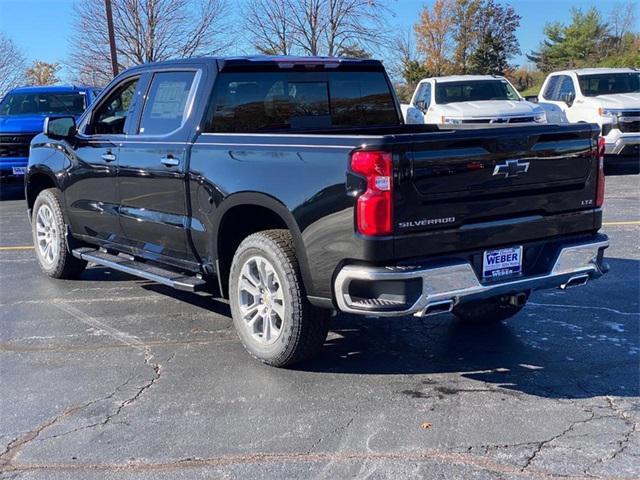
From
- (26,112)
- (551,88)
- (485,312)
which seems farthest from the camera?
(551,88)

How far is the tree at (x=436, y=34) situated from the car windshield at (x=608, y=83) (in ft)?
125

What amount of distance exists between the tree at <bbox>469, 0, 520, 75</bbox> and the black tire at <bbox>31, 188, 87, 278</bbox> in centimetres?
4839

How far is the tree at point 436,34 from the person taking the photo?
5300 cm

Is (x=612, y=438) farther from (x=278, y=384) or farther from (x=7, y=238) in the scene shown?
(x=7, y=238)

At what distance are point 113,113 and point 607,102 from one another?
10.6 metres

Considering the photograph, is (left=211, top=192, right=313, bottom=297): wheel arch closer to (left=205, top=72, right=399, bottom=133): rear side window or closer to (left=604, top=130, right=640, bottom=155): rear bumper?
A: (left=205, top=72, right=399, bottom=133): rear side window

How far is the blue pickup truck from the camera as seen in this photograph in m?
13.6

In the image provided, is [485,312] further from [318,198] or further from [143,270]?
[143,270]

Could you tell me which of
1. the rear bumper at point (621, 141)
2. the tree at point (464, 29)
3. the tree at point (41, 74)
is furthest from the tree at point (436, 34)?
the rear bumper at point (621, 141)

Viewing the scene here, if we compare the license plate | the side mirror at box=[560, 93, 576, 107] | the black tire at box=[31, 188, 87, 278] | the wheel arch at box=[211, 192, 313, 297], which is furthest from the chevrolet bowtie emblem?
the side mirror at box=[560, 93, 576, 107]

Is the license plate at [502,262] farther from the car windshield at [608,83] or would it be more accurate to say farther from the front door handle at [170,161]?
the car windshield at [608,83]

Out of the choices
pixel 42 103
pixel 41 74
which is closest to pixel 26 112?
pixel 42 103

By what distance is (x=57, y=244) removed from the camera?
23.2 ft

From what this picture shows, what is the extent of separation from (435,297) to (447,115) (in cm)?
1033
